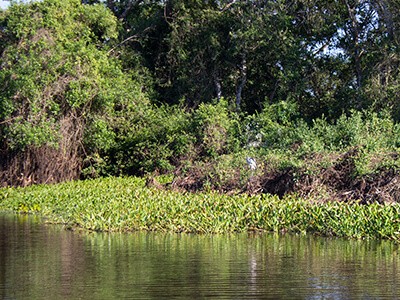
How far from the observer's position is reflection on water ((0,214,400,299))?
9.03 meters

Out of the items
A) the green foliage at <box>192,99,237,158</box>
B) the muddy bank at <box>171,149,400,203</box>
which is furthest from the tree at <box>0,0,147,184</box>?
the muddy bank at <box>171,149,400,203</box>

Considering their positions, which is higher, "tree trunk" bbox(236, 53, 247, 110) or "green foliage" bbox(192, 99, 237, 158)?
"tree trunk" bbox(236, 53, 247, 110)

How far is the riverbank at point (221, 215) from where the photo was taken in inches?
524

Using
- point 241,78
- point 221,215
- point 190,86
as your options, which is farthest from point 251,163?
point 190,86

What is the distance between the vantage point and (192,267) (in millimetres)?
10562

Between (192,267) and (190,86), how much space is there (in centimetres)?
1657

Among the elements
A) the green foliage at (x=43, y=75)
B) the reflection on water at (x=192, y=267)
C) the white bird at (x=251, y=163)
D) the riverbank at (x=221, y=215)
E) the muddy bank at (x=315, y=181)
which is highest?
the green foliage at (x=43, y=75)

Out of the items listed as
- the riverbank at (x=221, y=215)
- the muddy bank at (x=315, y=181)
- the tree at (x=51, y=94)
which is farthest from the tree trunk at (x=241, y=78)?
the riverbank at (x=221, y=215)

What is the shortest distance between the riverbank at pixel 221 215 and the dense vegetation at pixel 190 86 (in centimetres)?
344

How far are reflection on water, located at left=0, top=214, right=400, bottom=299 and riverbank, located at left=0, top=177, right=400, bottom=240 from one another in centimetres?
45

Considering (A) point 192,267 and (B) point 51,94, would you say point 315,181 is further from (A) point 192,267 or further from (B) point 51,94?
(B) point 51,94

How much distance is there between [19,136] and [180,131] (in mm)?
4987

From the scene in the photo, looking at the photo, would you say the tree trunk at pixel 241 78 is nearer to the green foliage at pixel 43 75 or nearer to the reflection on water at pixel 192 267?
the green foliage at pixel 43 75

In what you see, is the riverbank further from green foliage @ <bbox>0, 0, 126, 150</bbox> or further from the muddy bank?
green foliage @ <bbox>0, 0, 126, 150</bbox>
